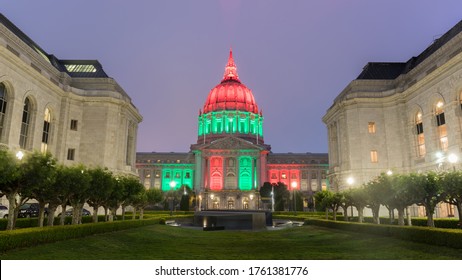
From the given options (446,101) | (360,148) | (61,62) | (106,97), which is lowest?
(360,148)

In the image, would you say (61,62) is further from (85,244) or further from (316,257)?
(316,257)

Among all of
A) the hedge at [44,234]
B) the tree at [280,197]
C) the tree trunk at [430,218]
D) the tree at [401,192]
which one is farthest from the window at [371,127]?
the hedge at [44,234]

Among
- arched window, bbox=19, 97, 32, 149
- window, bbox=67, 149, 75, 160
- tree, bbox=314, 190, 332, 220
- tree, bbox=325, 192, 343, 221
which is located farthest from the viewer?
window, bbox=67, 149, 75, 160

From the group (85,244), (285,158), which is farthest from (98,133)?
(285,158)

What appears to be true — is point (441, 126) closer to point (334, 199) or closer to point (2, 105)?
point (334, 199)

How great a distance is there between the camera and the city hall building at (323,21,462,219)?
44.6 m

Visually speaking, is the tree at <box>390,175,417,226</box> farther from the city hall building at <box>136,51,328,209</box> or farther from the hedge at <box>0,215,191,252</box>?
the city hall building at <box>136,51,328,209</box>

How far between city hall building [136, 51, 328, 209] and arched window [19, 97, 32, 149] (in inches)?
2215

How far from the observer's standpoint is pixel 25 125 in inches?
1908

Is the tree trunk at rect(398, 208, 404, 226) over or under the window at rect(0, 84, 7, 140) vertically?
under

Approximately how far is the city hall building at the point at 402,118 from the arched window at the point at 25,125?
47.5m

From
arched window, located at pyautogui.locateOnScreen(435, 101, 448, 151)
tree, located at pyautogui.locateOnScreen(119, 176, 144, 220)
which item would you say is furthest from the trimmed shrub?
arched window, located at pyautogui.locateOnScreen(435, 101, 448, 151)

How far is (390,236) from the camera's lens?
22547mm

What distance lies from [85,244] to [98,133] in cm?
4180
